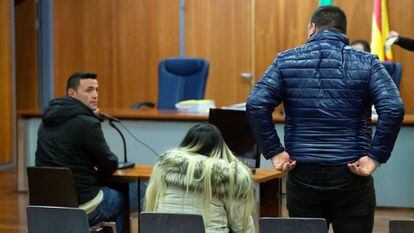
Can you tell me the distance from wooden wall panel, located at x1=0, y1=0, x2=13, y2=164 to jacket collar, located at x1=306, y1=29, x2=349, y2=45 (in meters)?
5.85

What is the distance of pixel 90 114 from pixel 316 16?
1789mm

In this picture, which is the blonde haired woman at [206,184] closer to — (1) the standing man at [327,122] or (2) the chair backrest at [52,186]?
(1) the standing man at [327,122]

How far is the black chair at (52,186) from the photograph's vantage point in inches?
163

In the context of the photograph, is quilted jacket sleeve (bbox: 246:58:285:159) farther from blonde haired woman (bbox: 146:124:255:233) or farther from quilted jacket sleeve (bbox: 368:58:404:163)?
quilted jacket sleeve (bbox: 368:58:404:163)

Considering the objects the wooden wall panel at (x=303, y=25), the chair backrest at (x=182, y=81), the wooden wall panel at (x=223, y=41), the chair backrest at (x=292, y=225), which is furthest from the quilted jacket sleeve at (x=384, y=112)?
the wooden wall panel at (x=223, y=41)

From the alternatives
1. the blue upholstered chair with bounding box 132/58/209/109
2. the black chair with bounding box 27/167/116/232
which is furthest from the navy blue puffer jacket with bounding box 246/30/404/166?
the blue upholstered chair with bounding box 132/58/209/109

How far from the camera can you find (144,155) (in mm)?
6613

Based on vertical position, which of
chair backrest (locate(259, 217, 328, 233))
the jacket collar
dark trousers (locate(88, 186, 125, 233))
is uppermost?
the jacket collar

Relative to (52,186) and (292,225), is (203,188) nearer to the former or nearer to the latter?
(292,225)

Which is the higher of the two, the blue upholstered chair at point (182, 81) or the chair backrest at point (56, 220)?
the blue upholstered chair at point (182, 81)

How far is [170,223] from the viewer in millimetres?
2939

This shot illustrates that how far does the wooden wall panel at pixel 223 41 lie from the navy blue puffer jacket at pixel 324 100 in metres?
5.88

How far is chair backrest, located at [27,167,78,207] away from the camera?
415 cm

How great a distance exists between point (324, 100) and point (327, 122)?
91mm
